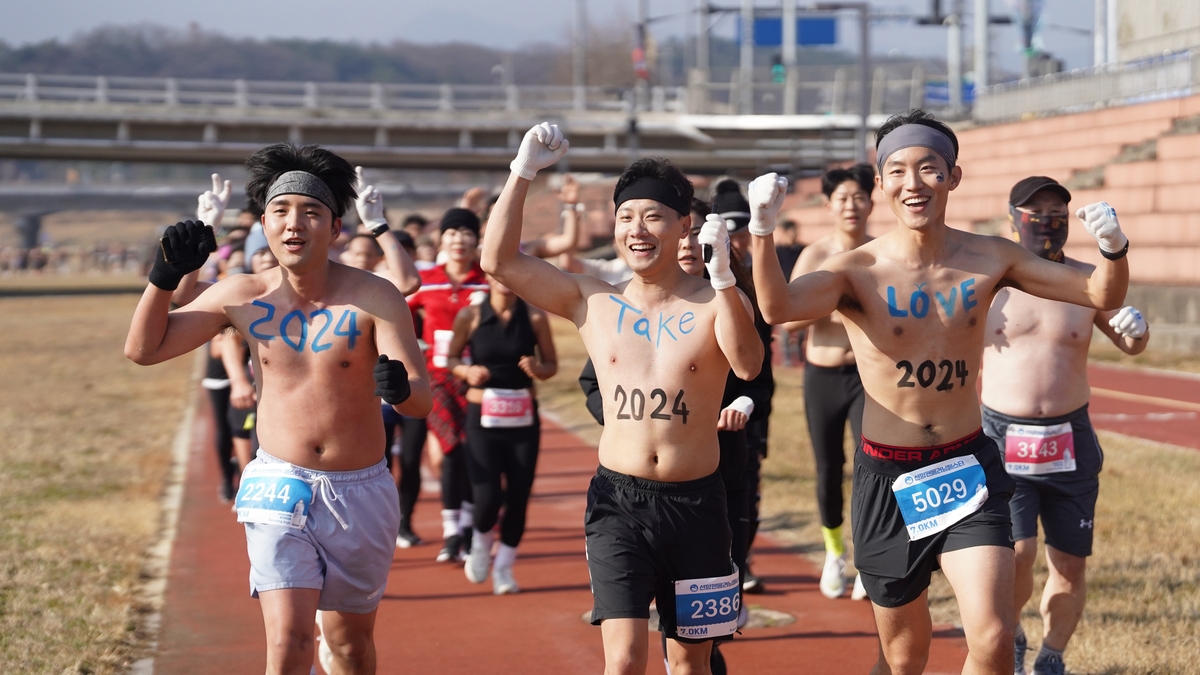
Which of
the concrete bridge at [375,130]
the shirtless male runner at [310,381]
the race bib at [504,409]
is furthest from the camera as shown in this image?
the concrete bridge at [375,130]

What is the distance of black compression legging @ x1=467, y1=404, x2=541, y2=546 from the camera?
7.73 meters

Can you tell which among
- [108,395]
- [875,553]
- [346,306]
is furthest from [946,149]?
[108,395]

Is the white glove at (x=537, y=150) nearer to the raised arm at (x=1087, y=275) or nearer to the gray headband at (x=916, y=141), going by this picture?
the gray headband at (x=916, y=141)

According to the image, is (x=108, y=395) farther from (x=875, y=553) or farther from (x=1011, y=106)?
(x=1011, y=106)

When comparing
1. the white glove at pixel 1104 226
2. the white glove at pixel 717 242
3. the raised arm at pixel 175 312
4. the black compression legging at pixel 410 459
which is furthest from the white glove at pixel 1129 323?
the black compression legging at pixel 410 459

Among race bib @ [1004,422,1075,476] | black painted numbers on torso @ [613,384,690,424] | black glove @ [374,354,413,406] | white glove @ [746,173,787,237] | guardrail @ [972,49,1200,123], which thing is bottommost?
race bib @ [1004,422,1075,476]

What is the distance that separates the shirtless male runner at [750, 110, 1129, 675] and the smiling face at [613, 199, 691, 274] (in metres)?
0.50

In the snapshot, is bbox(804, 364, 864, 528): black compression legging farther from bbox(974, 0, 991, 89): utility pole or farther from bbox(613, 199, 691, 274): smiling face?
bbox(974, 0, 991, 89): utility pole

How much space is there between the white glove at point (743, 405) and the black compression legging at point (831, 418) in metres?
1.37

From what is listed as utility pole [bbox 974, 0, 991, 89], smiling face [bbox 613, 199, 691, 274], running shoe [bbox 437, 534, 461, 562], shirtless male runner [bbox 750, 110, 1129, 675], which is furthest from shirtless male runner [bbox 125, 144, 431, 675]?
utility pole [bbox 974, 0, 991, 89]

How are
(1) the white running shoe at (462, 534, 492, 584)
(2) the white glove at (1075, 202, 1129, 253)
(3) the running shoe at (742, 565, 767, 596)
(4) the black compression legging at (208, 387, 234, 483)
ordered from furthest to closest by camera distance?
1. (4) the black compression legging at (208, 387, 234, 483)
2. (1) the white running shoe at (462, 534, 492, 584)
3. (3) the running shoe at (742, 565, 767, 596)
4. (2) the white glove at (1075, 202, 1129, 253)

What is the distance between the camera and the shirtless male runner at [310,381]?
461cm

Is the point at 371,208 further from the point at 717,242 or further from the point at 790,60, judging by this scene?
the point at 790,60

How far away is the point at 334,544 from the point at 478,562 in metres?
3.29
